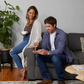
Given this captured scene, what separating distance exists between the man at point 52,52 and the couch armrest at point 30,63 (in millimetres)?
120

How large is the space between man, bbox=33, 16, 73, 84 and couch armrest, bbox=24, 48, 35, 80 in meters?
0.12

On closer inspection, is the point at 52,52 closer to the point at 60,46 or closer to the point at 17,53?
the point at 60,46

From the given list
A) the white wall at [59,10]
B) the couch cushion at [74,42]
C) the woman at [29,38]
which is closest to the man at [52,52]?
the woman at [29,38]

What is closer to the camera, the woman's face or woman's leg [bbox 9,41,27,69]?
woman's leg [bbox 9,41,27,69]

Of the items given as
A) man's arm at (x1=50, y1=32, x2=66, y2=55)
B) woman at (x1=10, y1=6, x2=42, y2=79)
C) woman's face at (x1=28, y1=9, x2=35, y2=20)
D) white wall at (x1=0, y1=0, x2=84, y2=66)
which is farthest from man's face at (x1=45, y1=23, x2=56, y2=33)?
white wall at (x1=0, y1=0, x2=84, y2=66)

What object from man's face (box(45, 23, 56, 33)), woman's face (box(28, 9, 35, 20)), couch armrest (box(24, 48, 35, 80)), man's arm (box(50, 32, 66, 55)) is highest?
woman's face (box(28, 9, 35, 20))

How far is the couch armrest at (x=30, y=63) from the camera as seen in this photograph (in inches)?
89.7

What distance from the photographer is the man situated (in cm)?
205

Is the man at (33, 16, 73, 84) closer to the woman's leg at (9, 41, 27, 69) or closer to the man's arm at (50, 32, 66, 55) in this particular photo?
the man's arm at (50, 32, 66, 55)

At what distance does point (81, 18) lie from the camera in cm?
320

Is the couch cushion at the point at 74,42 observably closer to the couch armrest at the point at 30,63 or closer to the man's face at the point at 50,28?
the man's face at the point at 50,28

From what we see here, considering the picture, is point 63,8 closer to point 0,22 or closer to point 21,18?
point 21,18

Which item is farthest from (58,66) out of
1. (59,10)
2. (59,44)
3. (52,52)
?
(59,10)

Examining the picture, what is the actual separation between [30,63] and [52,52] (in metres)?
0.47
